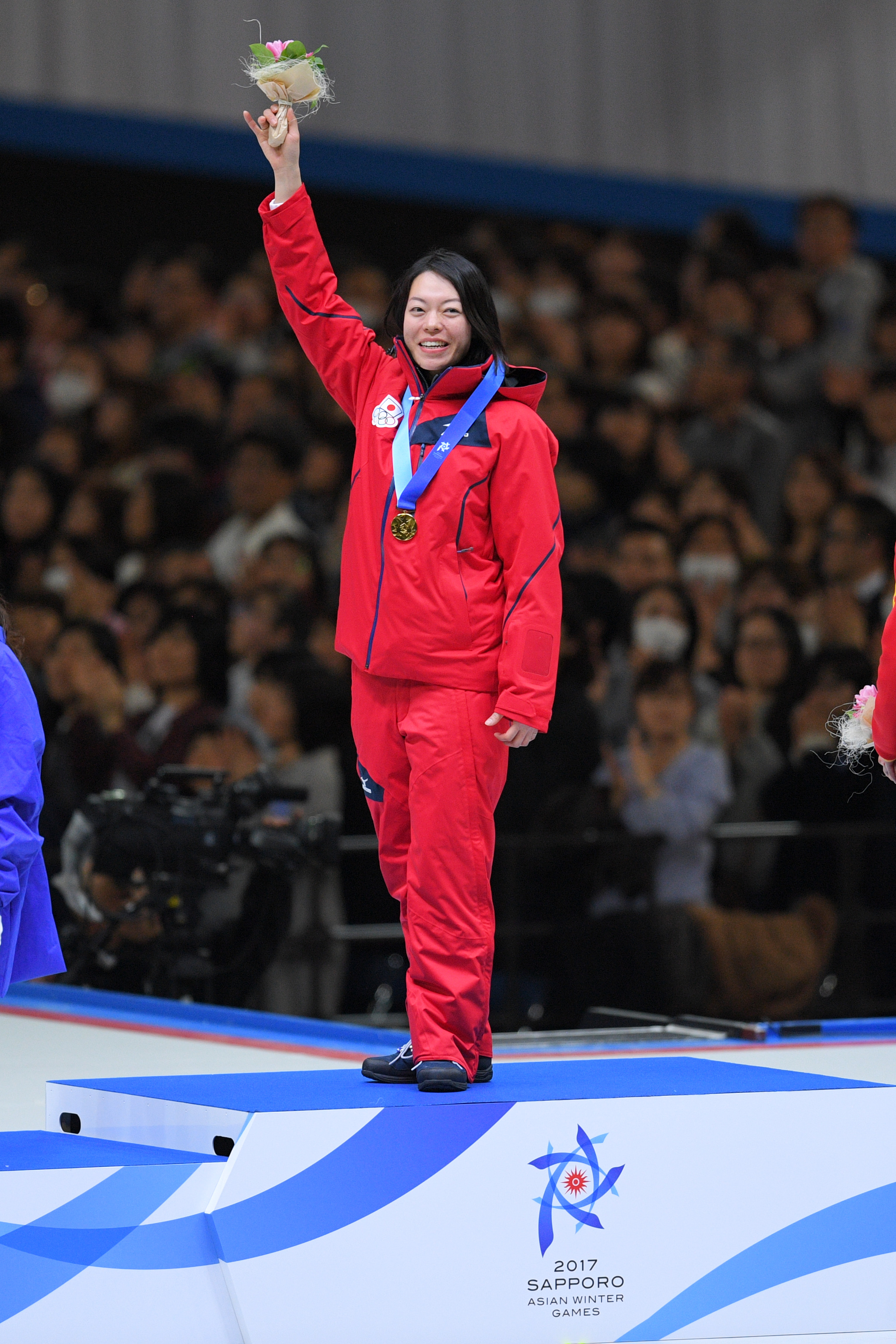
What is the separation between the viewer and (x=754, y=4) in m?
10.5

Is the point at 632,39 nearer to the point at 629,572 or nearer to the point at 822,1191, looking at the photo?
the point at 629,572

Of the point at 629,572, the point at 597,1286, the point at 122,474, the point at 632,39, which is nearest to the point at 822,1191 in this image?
the point at 597,1286

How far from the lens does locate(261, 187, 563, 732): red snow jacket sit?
3439mm

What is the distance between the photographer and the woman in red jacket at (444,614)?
344 centimetres

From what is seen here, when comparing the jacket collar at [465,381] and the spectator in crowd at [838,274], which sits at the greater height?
the spectator in crowd at [838,274]

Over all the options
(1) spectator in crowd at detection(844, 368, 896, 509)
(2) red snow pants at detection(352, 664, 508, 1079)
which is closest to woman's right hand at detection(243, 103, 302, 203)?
(2) red snow pants at detection(352, 664, 508, 1079)

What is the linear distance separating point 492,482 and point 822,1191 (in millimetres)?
1297

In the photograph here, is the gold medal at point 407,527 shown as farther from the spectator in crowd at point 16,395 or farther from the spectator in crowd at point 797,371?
the spectator in crowd at point 16,395

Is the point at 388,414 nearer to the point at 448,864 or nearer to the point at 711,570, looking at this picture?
the point at 448,864

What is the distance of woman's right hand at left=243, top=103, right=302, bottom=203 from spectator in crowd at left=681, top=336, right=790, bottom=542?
419 cm

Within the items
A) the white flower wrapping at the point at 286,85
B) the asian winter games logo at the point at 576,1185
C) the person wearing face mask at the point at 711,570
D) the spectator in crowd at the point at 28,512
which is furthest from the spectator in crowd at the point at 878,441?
the asian winter games logo at the point at 576,1185

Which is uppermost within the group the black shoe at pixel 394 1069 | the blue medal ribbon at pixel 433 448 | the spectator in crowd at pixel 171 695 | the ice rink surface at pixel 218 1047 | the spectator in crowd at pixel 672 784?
the blue medal ribbon at pixel 433 448

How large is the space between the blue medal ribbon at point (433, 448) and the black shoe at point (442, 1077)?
3.03 ft

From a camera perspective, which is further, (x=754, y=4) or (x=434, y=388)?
(x=754, y=4)
